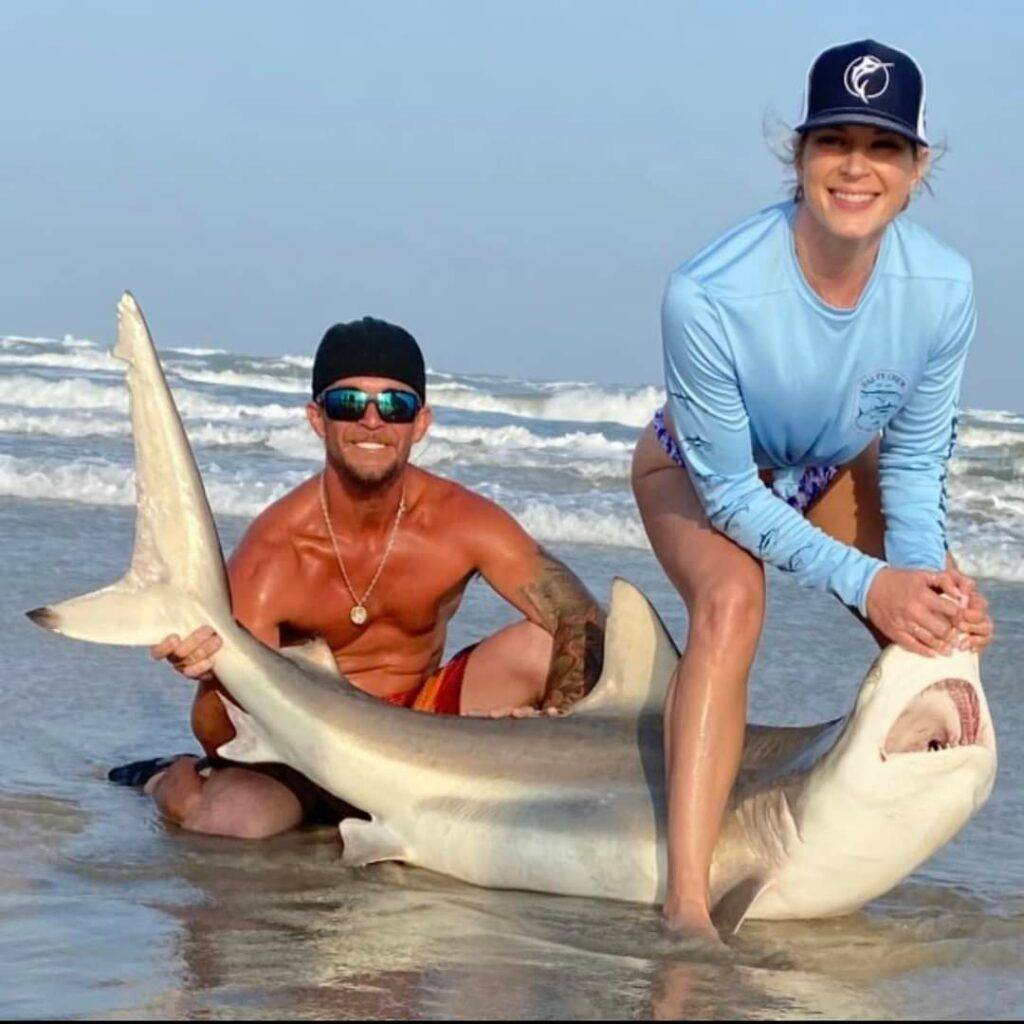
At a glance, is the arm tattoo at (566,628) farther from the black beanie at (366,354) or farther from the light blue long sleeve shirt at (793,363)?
the light blue long sleeve shirt at (793,363)

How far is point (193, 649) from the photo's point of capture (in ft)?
15.5

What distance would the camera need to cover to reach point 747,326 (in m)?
3.88

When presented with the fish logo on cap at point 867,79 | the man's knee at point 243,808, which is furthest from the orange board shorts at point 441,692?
the fish logo on cap at point 867,79

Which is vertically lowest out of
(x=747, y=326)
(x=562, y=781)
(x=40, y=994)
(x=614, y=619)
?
(x=40, y=994)

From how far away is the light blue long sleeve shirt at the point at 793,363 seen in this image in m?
3.89

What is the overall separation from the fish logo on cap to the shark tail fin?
174 centimetres

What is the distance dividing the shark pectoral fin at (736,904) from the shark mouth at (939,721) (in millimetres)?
401

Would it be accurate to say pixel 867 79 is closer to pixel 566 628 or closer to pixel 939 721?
pixel 939 721

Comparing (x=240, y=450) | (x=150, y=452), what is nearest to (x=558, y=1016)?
(x=150, y=452)

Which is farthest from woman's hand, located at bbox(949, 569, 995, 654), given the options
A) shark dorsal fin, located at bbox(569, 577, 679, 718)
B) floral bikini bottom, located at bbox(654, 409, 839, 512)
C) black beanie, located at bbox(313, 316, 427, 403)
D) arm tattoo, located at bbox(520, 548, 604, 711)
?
black beanie, located at bbox(313, 316, 427, 403)

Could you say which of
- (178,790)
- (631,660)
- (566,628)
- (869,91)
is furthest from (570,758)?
(869,91)

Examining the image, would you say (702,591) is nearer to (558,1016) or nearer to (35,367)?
(558,1016)

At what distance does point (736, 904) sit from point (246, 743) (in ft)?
4.62

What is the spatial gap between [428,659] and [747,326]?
212cm
